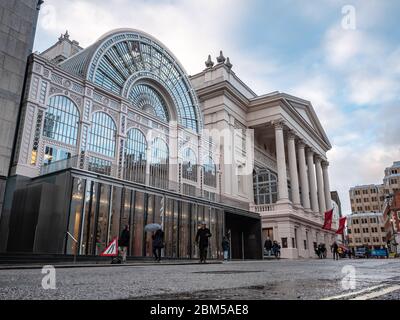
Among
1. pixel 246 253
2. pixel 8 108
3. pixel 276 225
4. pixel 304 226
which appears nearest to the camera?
pixel 8 108

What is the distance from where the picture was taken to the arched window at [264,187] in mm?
45094

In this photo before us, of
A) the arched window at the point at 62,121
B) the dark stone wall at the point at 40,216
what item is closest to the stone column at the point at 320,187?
the arched window at the point at 62,121

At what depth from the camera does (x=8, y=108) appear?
1973 centimetres

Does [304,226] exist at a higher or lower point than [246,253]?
higher

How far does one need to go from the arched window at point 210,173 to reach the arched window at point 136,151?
8870mm

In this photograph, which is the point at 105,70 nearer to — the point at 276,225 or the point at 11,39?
the point at 11,39

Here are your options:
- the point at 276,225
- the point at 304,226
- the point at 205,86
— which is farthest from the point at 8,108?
the point at 304,226

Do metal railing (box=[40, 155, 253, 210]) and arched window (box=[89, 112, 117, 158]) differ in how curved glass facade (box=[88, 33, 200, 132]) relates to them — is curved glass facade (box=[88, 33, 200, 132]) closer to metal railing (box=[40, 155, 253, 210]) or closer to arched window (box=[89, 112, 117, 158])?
arched window (box=[89, 112, 117, 158])

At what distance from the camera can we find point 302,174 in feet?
165

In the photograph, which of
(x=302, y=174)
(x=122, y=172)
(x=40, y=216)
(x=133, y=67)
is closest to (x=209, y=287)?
(x=40, y=216)

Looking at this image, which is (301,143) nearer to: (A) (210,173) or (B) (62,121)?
(A) (210,173)

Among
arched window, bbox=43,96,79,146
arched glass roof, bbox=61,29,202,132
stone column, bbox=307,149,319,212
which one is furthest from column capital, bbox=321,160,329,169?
arched window, bbox=43,96,79,146

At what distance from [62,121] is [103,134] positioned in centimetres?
339
